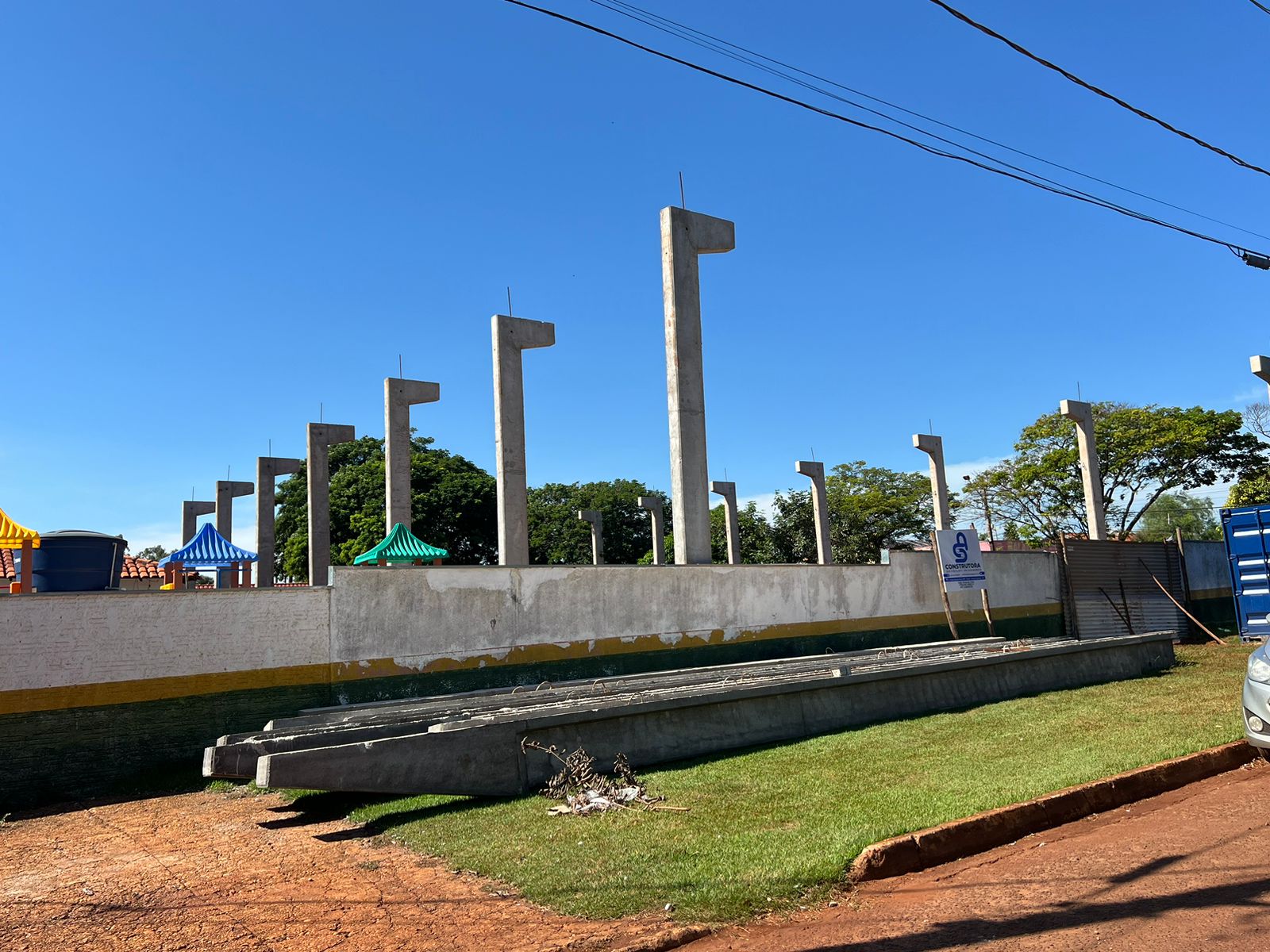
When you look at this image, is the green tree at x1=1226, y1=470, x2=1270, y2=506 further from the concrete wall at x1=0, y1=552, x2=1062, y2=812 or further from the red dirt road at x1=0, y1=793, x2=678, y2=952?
the red dirt road at x1=0, y1=793, x2=678, y2=952

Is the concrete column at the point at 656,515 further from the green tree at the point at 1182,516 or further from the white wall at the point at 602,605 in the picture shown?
the green tree at the point at 1182,516

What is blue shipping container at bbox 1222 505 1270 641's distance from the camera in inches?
661

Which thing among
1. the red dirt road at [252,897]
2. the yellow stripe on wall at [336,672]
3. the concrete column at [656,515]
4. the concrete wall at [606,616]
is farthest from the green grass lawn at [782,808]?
the concrete column at [656,515]

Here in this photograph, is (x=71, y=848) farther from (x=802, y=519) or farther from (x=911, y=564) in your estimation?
(x=802, y=519)

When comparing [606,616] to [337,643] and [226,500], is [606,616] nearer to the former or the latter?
[337,643]

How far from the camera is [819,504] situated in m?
28.0

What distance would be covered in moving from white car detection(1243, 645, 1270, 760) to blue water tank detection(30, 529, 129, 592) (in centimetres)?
1052

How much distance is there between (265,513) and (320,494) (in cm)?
352

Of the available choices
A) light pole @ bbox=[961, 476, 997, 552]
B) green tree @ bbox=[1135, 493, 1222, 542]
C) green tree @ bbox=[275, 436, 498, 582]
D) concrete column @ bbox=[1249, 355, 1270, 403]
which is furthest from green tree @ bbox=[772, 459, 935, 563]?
green tree @ bbox=[1135, 493, 1222, 542]

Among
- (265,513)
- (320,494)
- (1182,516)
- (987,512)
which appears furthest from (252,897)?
(1182,516)

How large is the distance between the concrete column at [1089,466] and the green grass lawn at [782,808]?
14.0 m

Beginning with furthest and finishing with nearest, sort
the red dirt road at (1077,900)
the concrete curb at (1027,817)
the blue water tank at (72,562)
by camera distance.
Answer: the blue water tank at (72,562) < the concrete curb at (1027,817) < the red dirt road at (1077,900)

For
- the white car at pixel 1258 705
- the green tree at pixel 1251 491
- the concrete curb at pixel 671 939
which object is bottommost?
the concrete curb at pixel 671 939

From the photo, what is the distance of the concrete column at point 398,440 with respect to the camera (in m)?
17.5
